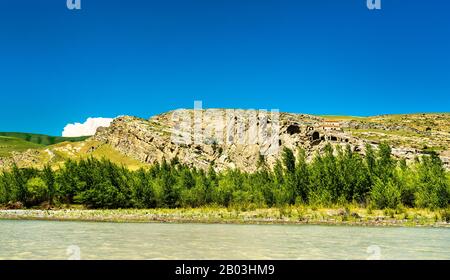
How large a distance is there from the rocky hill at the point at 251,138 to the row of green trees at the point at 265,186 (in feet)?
100

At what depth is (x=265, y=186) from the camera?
80125mm

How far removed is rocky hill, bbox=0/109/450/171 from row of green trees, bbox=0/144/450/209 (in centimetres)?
3058

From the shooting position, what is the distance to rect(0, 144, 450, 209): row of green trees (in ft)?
217

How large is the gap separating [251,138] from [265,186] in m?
64.9

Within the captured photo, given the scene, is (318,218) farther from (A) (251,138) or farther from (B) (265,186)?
(A) (251,138)

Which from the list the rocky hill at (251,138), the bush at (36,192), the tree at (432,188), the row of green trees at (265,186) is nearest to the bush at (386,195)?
the row of green trees at (265,186)

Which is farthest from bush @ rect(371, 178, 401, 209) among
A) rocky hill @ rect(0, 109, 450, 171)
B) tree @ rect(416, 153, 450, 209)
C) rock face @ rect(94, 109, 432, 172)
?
rock face @ rect(94, 109, 432, 172)

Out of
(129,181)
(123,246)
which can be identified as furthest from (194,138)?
(123,246)

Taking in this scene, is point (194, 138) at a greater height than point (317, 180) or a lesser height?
greater

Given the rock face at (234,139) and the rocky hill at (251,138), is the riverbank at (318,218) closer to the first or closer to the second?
the rocky hill at (251,138)
